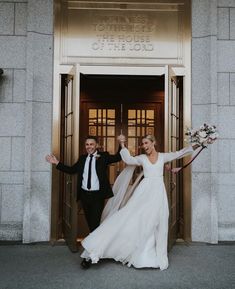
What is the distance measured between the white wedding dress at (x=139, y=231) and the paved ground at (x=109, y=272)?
0.17 meters

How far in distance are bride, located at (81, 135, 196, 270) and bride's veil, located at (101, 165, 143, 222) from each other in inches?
12.4

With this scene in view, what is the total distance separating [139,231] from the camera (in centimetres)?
527


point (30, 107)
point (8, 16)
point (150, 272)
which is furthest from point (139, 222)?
point (8, 16)

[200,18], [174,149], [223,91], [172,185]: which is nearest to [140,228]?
[172,185]

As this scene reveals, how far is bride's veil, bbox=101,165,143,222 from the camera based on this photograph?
5.85 m

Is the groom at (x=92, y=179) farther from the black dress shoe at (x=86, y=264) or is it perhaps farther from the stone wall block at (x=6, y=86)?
the stone wall block at (x=6, y=86)

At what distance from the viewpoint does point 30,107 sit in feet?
21.5

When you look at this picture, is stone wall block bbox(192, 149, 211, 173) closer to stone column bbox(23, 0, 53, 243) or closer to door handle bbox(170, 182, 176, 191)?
door handle bbox(170, 182, 176, 191)

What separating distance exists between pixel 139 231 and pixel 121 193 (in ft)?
2.55

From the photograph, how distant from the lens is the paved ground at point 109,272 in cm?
454

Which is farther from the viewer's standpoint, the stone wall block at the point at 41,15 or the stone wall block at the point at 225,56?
the stone wall block at the point at 225,56

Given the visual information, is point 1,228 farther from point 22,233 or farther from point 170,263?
point 170,263

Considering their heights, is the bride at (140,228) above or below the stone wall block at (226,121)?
below

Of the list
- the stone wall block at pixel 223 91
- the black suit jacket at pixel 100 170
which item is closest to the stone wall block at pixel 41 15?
the black suit jacket at pixel 100 170
